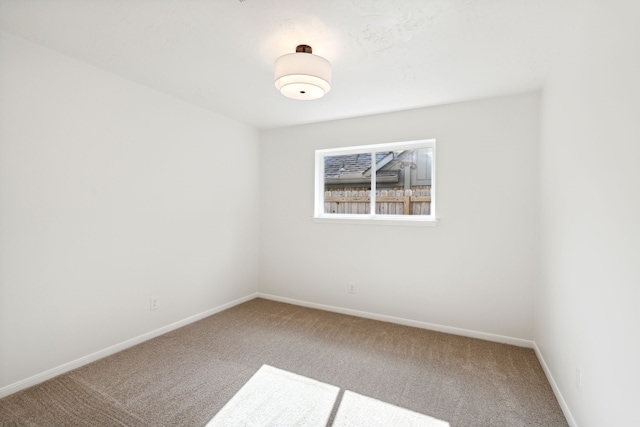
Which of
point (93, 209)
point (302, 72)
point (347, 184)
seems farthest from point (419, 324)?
point (93, 209)

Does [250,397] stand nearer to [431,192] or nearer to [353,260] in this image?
[353,260]

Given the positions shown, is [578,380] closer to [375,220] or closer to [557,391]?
[557,391]

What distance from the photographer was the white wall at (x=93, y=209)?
2066mm

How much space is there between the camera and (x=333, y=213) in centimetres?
399

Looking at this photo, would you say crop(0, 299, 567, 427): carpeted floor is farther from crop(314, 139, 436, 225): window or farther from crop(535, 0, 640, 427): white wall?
crop(314, 139, 436, 225): window

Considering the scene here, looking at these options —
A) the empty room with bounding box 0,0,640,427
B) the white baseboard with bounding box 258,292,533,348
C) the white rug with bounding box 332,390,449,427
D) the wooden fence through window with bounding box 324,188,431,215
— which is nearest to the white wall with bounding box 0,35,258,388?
the empty room with bounding box 0,0,640,427

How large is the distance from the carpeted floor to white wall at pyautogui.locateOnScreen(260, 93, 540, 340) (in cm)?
34

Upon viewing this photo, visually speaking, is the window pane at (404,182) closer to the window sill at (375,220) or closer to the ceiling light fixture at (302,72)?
the window sill at (375,220)

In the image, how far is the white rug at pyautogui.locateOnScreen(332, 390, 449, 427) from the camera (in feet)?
5.96

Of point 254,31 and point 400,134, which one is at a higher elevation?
point 254,31

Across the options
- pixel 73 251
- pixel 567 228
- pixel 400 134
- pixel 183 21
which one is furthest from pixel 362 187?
pixel 73 251

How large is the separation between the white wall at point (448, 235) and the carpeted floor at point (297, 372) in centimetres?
34

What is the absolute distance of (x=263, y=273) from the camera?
4309 millimetres

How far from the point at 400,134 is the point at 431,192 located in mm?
734
